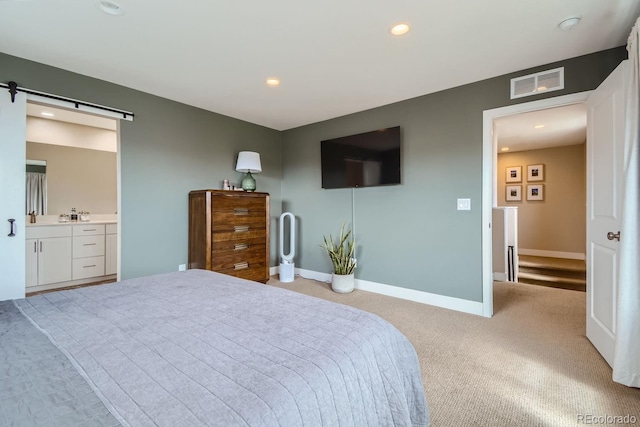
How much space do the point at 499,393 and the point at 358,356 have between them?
1.37 m

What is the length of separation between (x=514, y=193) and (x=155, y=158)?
7240 millimetres

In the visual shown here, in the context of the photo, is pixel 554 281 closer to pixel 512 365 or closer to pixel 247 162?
pixel 512 365

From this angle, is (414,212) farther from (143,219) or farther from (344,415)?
(143,219)

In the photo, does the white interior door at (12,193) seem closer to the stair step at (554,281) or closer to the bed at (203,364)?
the bed at (203,364)

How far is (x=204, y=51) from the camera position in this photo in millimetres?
2357

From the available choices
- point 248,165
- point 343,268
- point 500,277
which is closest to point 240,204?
point 248,165

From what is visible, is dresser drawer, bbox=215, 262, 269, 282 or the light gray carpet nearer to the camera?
the light gray carpet

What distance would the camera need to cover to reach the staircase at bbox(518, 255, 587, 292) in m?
4.08

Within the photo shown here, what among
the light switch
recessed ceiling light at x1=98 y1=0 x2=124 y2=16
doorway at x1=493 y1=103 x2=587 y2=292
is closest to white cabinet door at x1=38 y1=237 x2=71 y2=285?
recessed ceiling light at x1=98 y1=0 x2=124 y2=16

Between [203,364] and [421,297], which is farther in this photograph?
[421,297]

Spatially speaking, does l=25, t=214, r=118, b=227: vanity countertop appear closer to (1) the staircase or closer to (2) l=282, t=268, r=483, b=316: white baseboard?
(2) l=282, t=268, r=483, b=316: white baseboard

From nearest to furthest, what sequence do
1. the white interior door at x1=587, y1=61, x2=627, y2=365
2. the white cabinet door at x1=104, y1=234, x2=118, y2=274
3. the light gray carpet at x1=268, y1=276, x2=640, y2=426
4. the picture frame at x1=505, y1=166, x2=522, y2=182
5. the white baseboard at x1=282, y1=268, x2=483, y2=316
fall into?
the light gray carpet at x1=268, y1=276, x2=640, y2=426
the white interior door at x1=587, y1=61, x2=627, y2=365
the white baseboard at x1=282, y1=268, x2=483, y2=316
the white cabinet door at x1=104, y1=234, x2=118, y2=274
the picture frame at x1=505, y1=166, x2=522, y2=182

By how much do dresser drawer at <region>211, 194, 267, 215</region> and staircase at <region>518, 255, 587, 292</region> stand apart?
159 inches

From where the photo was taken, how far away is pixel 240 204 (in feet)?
11.9
